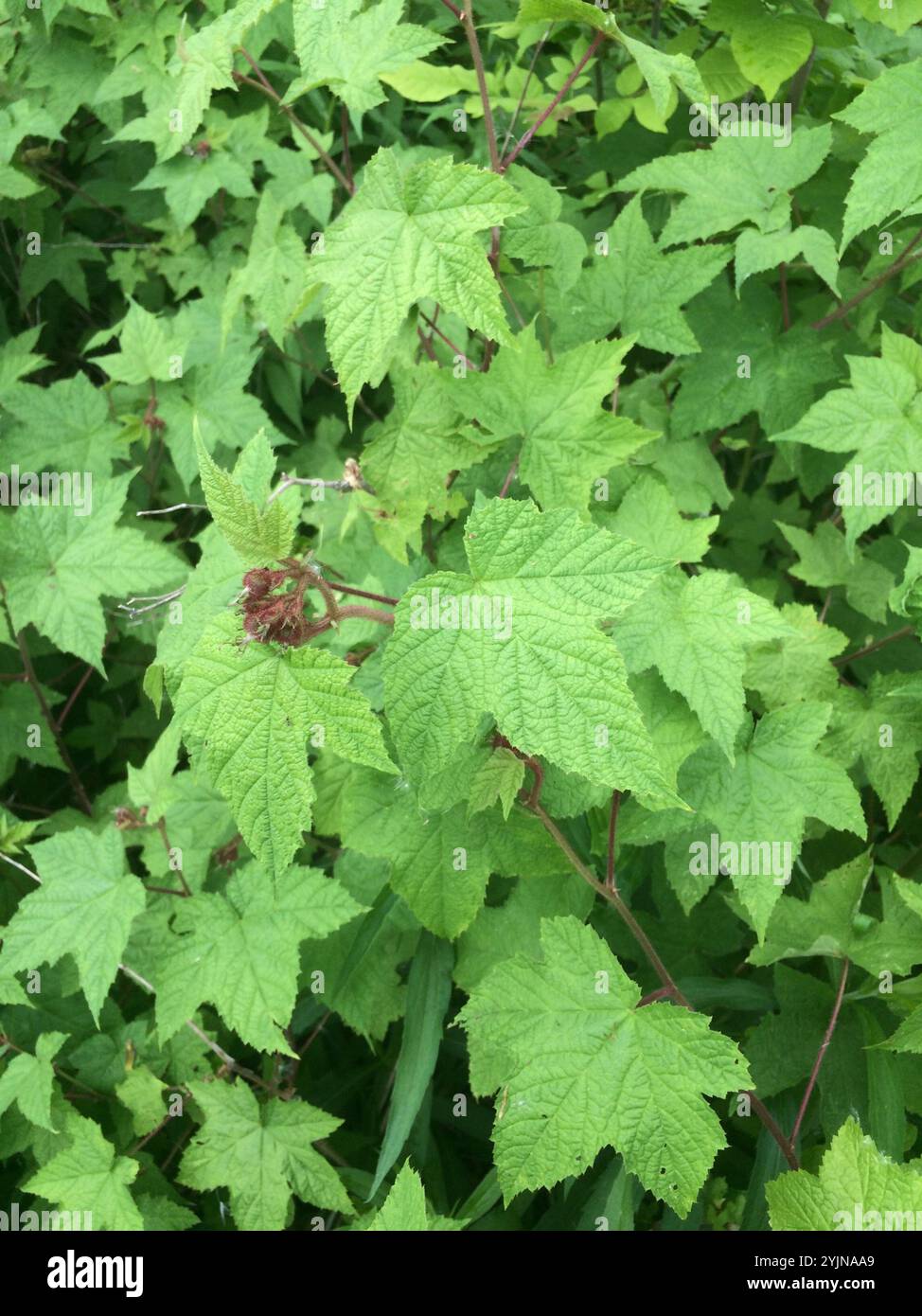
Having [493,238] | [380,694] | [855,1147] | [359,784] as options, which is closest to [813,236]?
[493,238]

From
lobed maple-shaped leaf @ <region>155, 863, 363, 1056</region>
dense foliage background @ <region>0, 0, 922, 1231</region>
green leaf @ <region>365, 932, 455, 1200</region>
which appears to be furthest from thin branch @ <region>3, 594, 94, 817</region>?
green leaf @ <region>365, 932, 455, 1200</region>

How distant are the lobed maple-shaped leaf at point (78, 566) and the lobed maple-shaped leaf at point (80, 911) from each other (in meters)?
0.43

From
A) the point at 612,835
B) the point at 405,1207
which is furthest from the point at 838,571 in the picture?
the point at 405,1207

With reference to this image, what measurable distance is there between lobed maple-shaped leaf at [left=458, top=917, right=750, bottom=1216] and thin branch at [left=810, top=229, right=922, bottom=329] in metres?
1.41

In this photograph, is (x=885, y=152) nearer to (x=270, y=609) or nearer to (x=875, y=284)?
(x=875, y=284)

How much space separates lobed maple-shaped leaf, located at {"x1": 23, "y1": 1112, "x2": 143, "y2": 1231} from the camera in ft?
6.45

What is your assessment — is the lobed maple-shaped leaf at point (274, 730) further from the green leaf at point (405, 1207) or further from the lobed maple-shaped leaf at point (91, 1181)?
the lobed maple-shaped leaf at point (91, 1181)

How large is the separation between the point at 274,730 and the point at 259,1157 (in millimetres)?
1113

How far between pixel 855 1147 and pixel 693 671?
713 mm

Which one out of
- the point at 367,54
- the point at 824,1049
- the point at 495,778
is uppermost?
the point at 367,54

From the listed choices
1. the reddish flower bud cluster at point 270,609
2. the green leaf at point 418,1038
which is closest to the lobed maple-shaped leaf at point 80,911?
the green leaf at point 418,1038

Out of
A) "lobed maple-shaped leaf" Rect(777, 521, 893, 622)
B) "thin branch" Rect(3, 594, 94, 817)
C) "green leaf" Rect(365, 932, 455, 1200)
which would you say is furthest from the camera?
"thin branch" Rect(3, 594, 94, 817)

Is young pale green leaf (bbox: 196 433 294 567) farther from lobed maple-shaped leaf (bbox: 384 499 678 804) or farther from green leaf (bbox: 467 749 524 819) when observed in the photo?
green leaf (bbox: 467 749 524 819)

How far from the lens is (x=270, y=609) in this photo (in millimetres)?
1337
